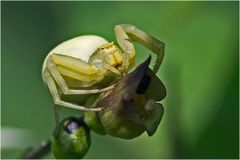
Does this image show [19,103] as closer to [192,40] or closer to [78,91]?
[192,40]

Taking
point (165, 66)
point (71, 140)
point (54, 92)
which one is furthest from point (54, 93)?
point (165, 66)

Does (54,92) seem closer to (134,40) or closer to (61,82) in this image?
(61,82)

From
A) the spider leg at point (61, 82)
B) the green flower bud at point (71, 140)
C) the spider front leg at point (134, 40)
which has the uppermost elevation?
the spider front leg at point (134, 40)

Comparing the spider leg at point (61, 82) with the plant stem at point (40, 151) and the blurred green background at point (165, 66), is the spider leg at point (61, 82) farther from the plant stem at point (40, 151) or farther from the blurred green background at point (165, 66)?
the blurred green background at point (165, 66)

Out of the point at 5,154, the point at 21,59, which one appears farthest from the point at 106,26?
the point at 5,154

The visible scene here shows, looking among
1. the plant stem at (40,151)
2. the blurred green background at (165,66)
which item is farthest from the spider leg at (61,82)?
the blurred green background at (165,66)

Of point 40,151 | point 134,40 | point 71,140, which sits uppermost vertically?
point 134,40
